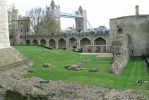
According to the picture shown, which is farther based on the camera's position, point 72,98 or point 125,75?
point 125,75

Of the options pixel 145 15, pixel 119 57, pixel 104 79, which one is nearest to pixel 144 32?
pixel 145 15

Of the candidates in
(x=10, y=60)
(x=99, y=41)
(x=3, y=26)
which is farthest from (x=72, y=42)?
(x=10, y=60)

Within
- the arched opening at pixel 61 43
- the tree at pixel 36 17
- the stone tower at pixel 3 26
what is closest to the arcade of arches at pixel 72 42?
the arched opening at pixel 61 43

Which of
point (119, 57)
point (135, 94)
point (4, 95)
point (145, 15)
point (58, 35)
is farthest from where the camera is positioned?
point (58, 35)

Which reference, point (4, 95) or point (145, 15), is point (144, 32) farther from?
point (4, 95)

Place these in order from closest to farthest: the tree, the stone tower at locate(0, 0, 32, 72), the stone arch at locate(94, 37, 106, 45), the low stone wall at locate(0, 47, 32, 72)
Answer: the low stone wall at locate(0, 47, 32, 72), the stone tower at locate(0, 0, 32, 72), the stone arch at locate(94, 37, 106, 45), the tree

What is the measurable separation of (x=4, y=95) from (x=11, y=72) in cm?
501

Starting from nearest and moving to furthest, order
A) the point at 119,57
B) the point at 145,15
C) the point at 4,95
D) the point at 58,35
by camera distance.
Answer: the point at 4,95 → the point at 119,57 → the point at 145,15 → the point at 58,35

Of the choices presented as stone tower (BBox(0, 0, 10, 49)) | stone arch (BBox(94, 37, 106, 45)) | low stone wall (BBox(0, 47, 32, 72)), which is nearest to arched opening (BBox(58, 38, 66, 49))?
stone arch (BBox(94, 37, 106, 45))

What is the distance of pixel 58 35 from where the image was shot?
2758 inches

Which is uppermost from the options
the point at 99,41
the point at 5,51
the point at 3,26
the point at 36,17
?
the point at 36,17

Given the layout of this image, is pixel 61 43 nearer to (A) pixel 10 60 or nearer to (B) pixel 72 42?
(B) pixel 72 42

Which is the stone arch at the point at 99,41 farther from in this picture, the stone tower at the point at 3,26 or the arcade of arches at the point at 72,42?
the stone tower at the point at 3,26

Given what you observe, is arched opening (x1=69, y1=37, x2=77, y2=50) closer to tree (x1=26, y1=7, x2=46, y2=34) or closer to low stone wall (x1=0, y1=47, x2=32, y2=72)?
tree (x1=26, y1=7, x2=46, y2=34)
